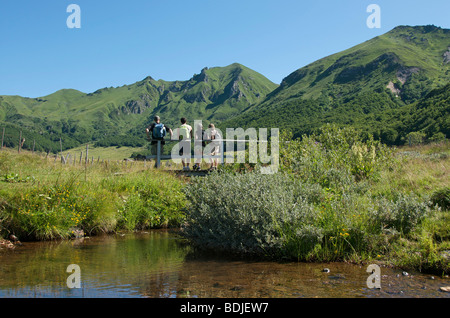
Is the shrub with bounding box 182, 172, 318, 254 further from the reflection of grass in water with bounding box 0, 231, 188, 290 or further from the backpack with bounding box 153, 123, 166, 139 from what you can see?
the backpack with bounding box 153, 123, 166, 139

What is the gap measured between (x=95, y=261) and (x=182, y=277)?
7.88 feet

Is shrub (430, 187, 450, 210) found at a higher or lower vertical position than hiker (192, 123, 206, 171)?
lower

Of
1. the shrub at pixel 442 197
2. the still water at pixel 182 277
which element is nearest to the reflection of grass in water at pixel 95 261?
the still water at pixel 182 277

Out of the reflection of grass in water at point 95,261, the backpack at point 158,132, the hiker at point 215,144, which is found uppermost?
the backpack at point 158,132

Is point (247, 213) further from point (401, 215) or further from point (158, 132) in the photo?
point (158, 132)

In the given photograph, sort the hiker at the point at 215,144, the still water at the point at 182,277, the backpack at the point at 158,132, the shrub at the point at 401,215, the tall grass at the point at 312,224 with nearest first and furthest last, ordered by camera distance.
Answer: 1. the still water at the point at 182,277
2. the tall grass at the point at 312,224
3. the shrub at the point at 401,215
4. the hiker at the point at 215,144
5. the backpack at the point at 158,132

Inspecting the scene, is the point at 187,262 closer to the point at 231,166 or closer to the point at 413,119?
the point at 231,166

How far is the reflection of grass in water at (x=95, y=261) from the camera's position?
6723 millimetres

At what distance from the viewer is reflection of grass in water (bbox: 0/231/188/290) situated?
672cm

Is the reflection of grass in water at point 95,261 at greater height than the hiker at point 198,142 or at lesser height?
lesser

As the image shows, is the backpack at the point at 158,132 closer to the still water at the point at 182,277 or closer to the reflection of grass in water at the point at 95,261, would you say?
the reflection of grass in water at the point at 95,261

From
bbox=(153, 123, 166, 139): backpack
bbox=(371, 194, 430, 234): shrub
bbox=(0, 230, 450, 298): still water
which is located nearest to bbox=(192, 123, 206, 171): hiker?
bbox=(153, 123, 166, 139): backpack

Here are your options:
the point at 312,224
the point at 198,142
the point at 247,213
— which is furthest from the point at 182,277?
the point at 198,142
